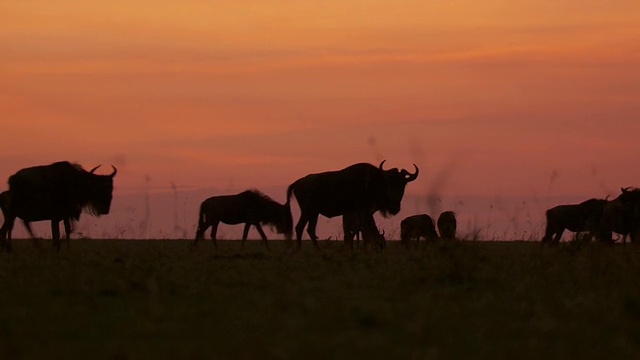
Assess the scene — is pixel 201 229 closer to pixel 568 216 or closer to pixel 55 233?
pixel 55 233

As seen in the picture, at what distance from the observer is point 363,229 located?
68.5ft

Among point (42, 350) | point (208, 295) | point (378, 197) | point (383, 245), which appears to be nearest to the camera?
point (42, 350)

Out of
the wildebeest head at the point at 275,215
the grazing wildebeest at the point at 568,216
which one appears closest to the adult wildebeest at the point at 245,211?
the wildebeest head at the point at 275,215

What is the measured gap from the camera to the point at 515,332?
26.3 feet

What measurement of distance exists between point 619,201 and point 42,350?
1802 cm

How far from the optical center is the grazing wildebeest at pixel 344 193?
2208 centimetres

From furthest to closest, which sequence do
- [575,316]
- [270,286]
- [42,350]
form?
[270,286] → [575,316] → [42,350]

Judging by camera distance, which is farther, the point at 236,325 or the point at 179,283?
the point at 179,283

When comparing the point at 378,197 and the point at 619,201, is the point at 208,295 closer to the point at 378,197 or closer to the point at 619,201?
the point at 378,197

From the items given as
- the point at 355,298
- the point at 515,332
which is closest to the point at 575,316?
the point at 515,332

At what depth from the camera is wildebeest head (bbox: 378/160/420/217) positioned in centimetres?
2227

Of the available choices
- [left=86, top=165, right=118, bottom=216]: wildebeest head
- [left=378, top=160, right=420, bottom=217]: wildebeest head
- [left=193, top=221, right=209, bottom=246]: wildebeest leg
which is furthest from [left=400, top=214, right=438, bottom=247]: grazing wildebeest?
[left=86, top=165, right=118, bottom=216]: wildebeest head

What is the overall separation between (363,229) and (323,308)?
39.2 feet

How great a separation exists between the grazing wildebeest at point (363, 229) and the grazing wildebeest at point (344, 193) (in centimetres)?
20
